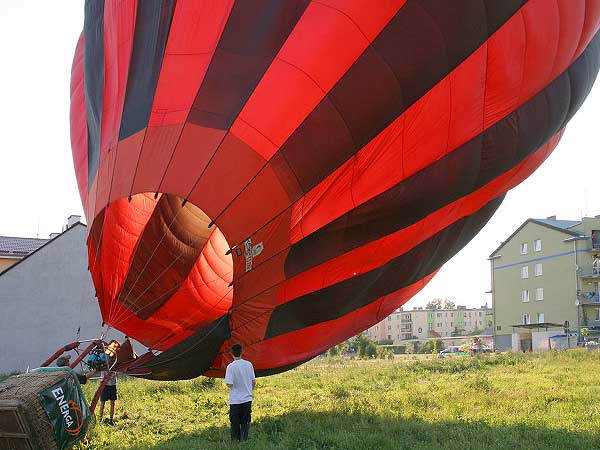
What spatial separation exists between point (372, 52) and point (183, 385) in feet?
26.4

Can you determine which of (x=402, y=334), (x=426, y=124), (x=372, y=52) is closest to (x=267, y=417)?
(x=426, y=124)

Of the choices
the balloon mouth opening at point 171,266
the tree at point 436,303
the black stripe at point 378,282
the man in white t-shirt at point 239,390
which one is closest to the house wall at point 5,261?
the balloon mouth opening at point 171,266

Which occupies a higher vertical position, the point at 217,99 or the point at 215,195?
the point at 217,99

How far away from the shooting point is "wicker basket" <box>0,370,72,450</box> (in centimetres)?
422

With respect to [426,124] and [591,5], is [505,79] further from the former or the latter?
[591,5]

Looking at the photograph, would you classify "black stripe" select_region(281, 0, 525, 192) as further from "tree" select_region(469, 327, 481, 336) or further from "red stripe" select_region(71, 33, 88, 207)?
"tree" select_region(469, 327, 481, 336)

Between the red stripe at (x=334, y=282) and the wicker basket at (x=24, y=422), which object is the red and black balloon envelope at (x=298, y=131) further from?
the wicker basket at (x=24, y=422)

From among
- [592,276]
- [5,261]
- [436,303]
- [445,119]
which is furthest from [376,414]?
[436,303]

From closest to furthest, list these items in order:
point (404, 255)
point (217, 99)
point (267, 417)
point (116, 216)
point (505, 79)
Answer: point (217, 99) < point (505, 79) < point (116, 216) < point (404, 255) < point (267, 417)

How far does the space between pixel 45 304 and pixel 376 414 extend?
1599 centimetres

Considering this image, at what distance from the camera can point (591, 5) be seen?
6.39 meters

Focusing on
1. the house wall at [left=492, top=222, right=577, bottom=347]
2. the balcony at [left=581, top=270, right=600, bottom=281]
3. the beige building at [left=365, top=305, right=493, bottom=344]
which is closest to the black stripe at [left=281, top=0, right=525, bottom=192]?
the house wall at [left=492, top=222, right=577, bottom=347]

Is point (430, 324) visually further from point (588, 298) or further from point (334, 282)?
point (334, 282)

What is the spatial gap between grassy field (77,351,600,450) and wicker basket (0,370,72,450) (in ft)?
5.36
